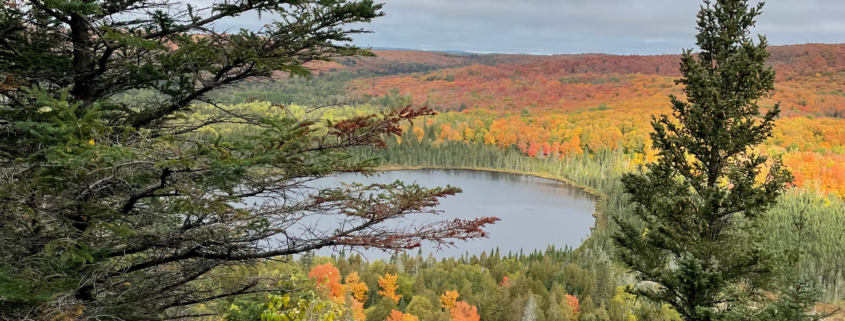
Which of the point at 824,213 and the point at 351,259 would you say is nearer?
the point at 351,259

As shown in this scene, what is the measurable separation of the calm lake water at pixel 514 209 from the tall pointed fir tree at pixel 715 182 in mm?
21491

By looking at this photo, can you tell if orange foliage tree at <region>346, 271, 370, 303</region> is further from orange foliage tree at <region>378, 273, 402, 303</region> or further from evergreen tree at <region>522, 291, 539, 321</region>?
evergreen tree at <region>522, 291, 539, 321</region>

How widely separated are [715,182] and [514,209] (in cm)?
4324

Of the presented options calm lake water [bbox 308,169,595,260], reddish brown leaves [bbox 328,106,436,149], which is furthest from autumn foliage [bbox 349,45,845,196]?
reddish brown leaves [bbox 328,106,436,149]

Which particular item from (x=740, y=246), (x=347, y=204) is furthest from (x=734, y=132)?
(x=347, y=204)

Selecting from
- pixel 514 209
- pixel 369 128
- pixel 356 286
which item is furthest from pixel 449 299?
pixel 514 209

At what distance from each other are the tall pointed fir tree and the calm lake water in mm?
21491

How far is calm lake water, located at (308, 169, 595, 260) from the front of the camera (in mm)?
39875

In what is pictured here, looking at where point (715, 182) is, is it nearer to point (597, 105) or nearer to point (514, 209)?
point (514, 209)

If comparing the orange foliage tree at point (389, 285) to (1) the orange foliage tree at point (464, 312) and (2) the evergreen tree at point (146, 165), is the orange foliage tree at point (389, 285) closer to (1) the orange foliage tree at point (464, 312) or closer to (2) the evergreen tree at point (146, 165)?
(1) the orange foliage tree at point (464, 312)

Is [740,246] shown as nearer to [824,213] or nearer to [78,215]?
[78,215]

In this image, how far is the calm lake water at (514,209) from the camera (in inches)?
1570

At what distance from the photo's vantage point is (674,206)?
763 cm

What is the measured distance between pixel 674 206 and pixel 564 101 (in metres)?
104
